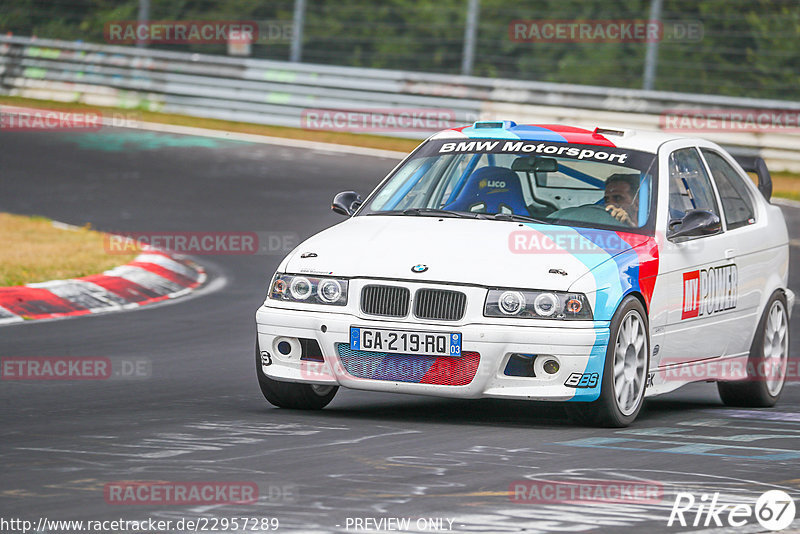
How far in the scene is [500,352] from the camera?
24.9ft

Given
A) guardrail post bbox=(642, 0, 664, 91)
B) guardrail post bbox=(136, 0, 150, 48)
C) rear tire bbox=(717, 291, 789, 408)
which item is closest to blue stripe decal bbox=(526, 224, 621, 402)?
rear tire bbox=(717, 291, 789, 408)

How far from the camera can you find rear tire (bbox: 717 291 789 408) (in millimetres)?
9680

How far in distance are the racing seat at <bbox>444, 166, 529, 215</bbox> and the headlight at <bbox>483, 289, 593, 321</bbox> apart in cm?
124

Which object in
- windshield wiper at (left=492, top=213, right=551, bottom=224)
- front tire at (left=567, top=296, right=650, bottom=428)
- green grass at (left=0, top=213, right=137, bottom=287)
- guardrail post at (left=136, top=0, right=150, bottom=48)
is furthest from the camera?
guardrail post at (left=136, top=0, right=150, bottom=48)

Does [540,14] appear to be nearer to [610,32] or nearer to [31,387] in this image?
[610,32]

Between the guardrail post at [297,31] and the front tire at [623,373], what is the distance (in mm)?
19434

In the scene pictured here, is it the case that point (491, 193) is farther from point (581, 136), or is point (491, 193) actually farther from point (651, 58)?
point (651, 58)

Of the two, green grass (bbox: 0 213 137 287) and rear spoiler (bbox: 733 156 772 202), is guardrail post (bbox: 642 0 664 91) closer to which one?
green grass (bbox: 0 213 137 287)

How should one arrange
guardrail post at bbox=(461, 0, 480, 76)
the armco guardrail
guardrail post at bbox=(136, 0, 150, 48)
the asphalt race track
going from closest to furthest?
the asphalt race track
the armco guardrail
guardrail post at bbox=(461, 0, 480, 76)
guardrail post at bbox=(136, 0, 150, 48)

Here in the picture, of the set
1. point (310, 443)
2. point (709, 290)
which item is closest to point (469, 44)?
point (709, 290)

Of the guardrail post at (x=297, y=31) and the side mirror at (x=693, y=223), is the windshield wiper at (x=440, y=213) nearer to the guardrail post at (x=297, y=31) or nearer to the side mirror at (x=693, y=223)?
the side mirror at (x=693, y=223)

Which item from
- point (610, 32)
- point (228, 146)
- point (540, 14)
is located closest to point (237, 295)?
point (228, 146)

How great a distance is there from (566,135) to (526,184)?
382 millimetres

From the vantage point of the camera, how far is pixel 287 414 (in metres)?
8.16
